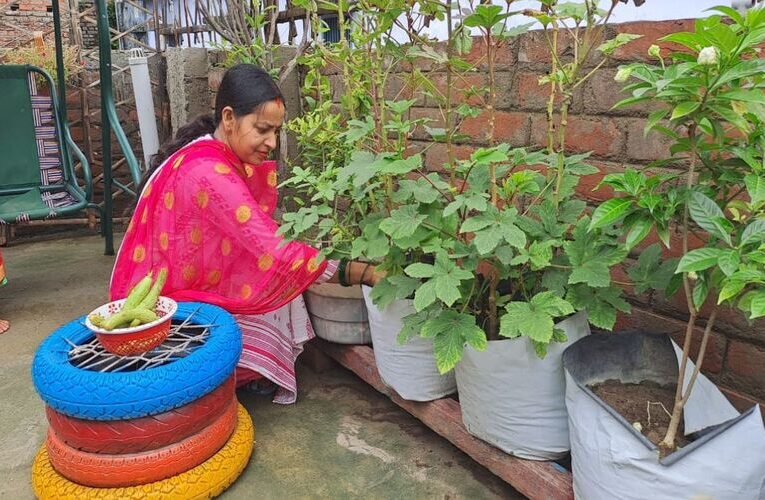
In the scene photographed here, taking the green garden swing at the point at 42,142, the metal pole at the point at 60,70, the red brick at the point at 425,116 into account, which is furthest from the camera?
the metal pole at the point at 60,70

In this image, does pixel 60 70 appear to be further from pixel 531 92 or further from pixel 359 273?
pixel 531 92

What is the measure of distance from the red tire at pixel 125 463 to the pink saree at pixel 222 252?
495mm

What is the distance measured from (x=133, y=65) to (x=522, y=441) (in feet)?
12.9

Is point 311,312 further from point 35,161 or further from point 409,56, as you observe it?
point 35,161

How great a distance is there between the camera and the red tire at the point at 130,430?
5.27 feet

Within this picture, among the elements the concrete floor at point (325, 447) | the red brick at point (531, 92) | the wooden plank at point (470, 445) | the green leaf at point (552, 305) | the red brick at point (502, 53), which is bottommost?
the concrete floor at point (325, 447)

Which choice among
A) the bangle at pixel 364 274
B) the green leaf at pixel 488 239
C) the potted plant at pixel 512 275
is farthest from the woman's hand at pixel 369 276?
the green leaf at pixel 488 239

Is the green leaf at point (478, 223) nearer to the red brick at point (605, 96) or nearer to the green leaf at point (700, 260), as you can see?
the green leaf at point (700, 260)

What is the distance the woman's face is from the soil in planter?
139 centimetres

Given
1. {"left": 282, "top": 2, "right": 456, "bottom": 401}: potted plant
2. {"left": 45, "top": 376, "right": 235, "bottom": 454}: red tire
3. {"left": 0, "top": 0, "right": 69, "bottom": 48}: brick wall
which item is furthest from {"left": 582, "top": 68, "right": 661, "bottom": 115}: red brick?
{"left": 0, "top": 0, "right": 69, "bottom": 48}: brick wall

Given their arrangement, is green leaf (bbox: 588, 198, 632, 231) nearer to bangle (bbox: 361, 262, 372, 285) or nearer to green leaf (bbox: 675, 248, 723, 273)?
green leaf (bbox: 675, 248, 723, 273)

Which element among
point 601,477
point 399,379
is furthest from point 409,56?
point 601,477

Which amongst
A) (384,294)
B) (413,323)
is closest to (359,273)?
(384,294)

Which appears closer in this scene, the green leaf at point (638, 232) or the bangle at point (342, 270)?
the green leaf at point (638, 232)
